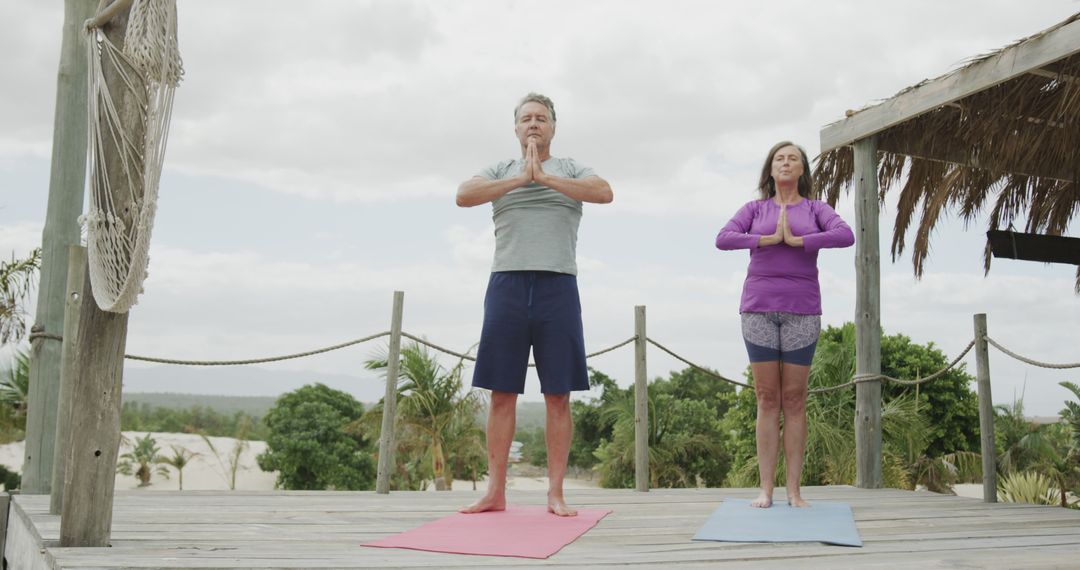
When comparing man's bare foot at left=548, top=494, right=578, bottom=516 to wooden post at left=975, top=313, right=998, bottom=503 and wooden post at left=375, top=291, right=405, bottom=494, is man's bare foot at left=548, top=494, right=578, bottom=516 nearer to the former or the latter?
wooden post at left=375, top=291, right=405, bottom=494

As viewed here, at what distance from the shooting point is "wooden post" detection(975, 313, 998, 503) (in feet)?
13.9

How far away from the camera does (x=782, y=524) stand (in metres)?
3.16

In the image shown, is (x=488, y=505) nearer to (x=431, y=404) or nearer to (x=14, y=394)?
(x=14, y=394)

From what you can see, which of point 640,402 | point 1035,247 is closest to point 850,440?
point 1035,247

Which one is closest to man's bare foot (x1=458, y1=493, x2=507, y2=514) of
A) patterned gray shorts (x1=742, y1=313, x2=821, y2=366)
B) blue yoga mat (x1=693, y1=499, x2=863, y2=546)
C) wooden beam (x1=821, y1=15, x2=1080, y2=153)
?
blue yoga mat (x1=693, y1=499, x2=863, y2=546)

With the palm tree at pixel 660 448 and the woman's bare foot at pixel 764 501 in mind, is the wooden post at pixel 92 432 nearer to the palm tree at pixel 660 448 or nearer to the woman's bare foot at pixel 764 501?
the woman's bare foot at pixel 764 501

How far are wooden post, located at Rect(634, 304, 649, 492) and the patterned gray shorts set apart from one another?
1.37 m

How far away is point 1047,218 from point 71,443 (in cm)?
692

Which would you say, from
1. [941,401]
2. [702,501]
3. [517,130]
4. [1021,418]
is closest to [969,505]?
[702,501]

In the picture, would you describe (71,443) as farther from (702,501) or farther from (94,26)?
(702,501)

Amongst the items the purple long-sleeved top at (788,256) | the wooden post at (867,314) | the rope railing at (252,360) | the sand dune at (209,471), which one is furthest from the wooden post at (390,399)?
the sand dune at (209,471)

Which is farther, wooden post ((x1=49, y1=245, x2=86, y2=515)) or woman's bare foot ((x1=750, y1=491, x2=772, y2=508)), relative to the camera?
woman's bare foot ((x1=750, y1=491, x2=772, y2=508))

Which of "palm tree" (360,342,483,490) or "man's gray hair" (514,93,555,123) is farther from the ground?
"man's gray hair" (514,93,555,123)

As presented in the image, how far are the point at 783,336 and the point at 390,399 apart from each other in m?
2.03
